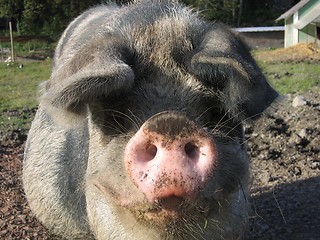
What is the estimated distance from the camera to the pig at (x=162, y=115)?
1.76 meters

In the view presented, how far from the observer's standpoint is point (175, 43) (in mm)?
2314

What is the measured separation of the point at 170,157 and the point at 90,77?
1.45 ft

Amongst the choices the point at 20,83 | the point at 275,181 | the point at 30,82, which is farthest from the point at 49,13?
the point at 275,181

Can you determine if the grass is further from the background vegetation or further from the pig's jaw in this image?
the background vegetation

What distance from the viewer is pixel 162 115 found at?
1.77 meters

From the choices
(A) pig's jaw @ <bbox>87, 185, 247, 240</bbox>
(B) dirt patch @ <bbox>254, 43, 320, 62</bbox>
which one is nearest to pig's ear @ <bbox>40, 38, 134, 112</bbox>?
(A) pig's jaw @ <bbox>87, 185, 247, 240</bbox>

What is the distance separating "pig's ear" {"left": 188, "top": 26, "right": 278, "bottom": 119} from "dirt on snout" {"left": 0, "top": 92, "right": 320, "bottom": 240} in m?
0.28

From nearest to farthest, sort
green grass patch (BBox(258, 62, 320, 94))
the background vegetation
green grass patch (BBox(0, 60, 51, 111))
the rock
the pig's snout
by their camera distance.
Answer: the pig's snout → the rock → green grass patch (BBox(258, 62, 320, 94)) → green grass patch (BBox(0, 60, 51, 111)) → the background vegetation

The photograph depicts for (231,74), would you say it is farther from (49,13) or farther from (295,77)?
(49,13)

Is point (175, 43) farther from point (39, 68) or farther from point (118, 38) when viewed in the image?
point (39, 68)

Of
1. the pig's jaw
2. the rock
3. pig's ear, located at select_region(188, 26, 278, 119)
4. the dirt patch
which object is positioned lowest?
the dirt patch

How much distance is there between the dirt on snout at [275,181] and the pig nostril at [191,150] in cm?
79

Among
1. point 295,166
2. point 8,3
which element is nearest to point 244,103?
point 295,166

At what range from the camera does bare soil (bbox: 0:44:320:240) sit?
3957 mm
